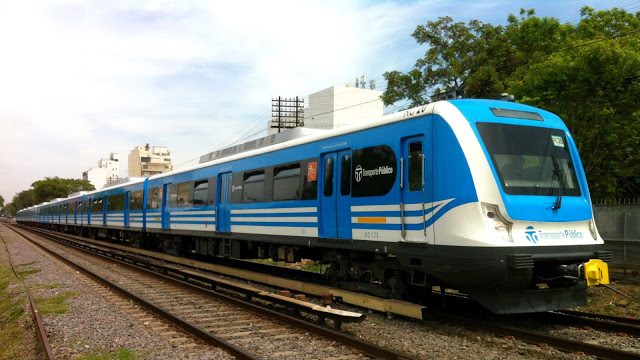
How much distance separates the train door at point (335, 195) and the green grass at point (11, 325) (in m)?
4.92

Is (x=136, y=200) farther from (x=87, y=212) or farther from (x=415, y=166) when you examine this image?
(x=415, y=166)

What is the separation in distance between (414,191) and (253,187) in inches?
222

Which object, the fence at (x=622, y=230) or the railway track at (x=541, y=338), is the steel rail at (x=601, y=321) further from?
the fence at (x=622, y=230)

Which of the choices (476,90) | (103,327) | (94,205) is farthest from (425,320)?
(94,205)

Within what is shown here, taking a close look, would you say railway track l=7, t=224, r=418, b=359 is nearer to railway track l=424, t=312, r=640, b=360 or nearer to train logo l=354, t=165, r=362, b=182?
railway track l=424, t=312, r=640, b=360

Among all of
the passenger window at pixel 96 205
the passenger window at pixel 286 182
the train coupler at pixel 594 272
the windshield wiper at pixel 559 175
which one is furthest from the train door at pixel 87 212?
the train coupler at pixel 594 272

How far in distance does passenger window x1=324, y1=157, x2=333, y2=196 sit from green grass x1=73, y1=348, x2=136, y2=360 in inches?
169

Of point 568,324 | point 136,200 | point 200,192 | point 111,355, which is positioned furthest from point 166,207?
point 568,324

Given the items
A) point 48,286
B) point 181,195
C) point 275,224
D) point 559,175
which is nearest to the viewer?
point 559,175

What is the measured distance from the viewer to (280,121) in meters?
43.0

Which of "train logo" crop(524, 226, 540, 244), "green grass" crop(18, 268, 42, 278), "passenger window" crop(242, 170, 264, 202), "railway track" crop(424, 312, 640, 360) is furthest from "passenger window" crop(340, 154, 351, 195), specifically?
"green grass" crop(18, 268, 42, 278)

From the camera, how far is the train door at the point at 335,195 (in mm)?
8953

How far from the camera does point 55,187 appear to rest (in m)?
133

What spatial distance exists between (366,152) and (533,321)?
358 cm
